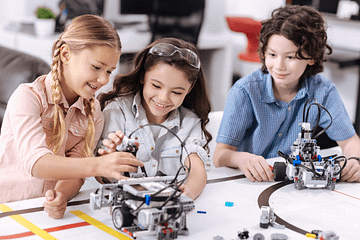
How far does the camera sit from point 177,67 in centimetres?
128

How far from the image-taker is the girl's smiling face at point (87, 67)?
1.11 m

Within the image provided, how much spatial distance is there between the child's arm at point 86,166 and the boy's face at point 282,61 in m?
0.77

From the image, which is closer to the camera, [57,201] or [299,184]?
[57,201]

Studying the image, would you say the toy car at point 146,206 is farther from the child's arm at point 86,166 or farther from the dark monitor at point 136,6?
the dark monitor at point 136,6

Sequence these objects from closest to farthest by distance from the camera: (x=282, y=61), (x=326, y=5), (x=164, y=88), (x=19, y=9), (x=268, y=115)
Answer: (x=164, y=88) → (x=282, y=61) → (x=268, y=115) → (x=19, y=9) → (x=326, y=5)

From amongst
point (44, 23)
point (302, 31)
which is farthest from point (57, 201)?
point (44, 23)

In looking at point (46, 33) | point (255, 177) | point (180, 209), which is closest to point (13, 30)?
point (46, 33)

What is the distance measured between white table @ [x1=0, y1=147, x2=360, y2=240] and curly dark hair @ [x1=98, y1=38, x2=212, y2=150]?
0.24m

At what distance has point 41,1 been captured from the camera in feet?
11.5

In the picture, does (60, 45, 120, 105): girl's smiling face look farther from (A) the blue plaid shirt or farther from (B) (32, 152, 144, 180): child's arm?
(A) the blue plaid shirt

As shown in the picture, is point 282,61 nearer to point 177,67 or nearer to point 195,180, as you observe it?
point 177,67

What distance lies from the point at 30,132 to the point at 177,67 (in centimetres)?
46

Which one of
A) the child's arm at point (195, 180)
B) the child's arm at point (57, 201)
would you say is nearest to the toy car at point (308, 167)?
the child's arm at point (195, 180)

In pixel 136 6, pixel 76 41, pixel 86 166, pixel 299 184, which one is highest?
pixel 76 41
